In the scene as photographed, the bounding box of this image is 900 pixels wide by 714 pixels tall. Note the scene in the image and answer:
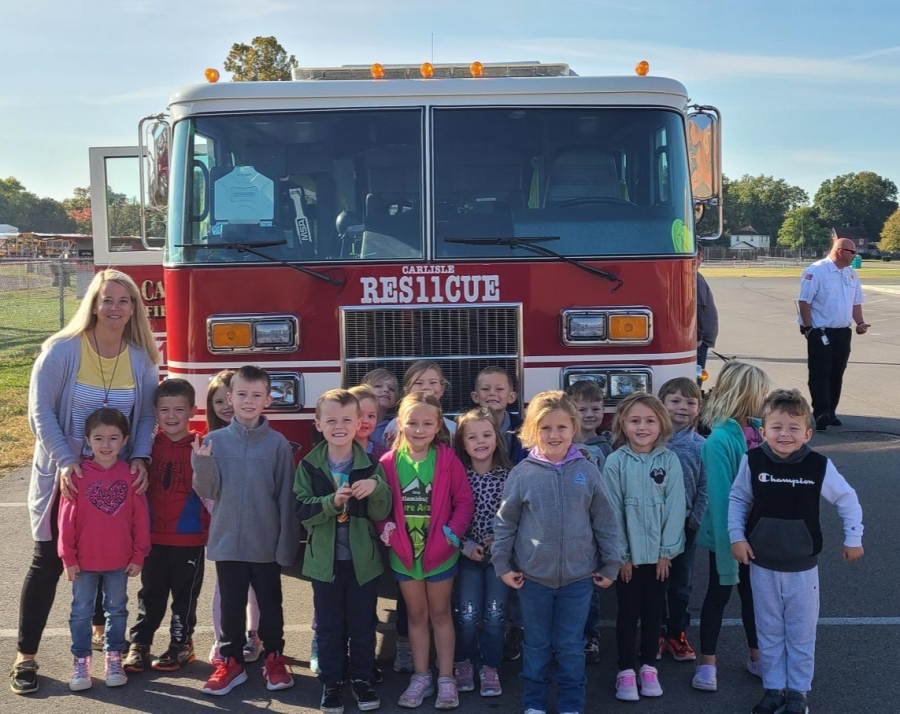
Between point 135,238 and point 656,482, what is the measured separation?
4222 mm

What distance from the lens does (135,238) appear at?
6.66 meters

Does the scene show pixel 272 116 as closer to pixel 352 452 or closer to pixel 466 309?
pixel 466 309

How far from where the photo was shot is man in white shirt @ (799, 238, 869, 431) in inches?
375

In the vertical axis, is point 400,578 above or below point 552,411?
below

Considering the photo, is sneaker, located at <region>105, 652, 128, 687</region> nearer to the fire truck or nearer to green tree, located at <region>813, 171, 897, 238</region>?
the fire truck

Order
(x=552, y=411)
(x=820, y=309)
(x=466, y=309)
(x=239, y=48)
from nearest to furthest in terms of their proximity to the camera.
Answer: (x=552, y=411)
(x=466, y=309)
(x=820, y=309)
(x=239, y=48)

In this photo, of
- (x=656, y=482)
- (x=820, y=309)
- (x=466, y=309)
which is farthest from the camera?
(x=820, y=309)

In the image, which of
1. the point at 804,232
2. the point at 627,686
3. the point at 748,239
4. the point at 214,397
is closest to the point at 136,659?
the point at 214,397

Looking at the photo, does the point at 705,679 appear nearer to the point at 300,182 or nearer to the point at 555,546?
the point at 555,546

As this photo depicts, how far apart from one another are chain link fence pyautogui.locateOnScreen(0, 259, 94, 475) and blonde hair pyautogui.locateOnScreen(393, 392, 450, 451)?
5.83 metres

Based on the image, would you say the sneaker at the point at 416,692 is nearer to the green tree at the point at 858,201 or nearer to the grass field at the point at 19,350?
the grass field at the point at 19,350

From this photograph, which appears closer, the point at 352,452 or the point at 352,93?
the point at 352,452

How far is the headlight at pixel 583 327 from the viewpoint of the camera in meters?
5.02

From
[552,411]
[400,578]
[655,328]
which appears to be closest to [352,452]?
[400,578]
